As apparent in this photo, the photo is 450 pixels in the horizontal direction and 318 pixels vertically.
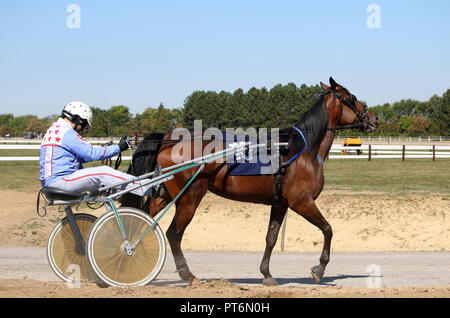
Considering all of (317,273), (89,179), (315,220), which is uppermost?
(89,179)

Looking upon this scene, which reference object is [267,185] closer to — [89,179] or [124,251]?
[124,251]

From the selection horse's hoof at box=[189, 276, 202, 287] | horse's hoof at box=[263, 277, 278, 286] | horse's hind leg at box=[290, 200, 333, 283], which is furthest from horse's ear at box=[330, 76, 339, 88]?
horse's hoof at box=[189, 276, 202, 287]

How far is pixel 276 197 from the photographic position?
757 centimetres

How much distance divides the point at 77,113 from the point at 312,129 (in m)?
3.29

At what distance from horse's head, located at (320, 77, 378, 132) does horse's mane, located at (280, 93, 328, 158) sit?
16 centimetres

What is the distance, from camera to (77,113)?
654 cm

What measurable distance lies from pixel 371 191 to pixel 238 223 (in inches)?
204

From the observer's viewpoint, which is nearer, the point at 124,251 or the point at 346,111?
the point at 124,251

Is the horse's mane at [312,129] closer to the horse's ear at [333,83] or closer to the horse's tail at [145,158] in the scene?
the horse's ear at [333,83]

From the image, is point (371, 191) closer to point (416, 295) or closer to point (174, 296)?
point (416, 295)

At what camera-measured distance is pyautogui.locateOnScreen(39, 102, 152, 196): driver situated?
629 cm

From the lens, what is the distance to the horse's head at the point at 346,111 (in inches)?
328

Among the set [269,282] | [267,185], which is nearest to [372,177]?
[267,185]
